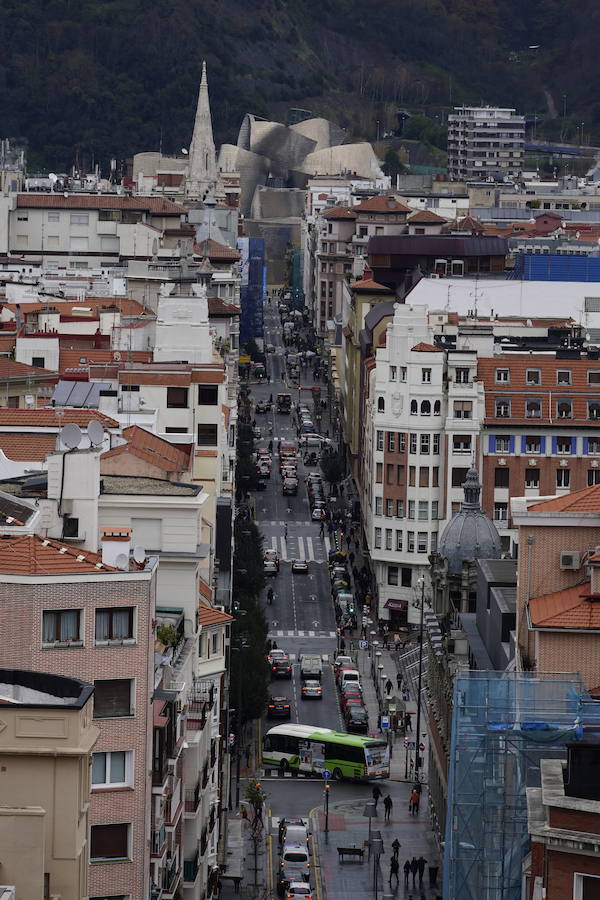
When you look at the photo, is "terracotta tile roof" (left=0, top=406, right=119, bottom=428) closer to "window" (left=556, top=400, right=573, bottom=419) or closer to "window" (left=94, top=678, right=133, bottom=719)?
"window" (left=94, top=678, right=133, bottom=719)

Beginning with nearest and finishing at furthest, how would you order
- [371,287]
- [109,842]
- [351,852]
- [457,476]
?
[109,842] → [351,852] → [457,476] → [371,287]

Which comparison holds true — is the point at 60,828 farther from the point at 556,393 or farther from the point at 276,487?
the point at 276,487

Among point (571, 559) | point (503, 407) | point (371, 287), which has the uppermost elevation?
point (371, 287)

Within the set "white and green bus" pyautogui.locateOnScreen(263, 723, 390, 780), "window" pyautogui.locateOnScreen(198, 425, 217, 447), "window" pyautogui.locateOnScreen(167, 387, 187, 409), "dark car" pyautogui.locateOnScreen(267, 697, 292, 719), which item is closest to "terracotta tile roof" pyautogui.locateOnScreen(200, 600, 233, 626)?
"white and green bus" pyautogui.locateOnScreen(263, 723, 390, 780)

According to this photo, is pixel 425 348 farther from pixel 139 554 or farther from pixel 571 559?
pixel 139 554

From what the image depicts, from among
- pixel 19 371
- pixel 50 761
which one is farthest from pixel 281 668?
pixel 50 761

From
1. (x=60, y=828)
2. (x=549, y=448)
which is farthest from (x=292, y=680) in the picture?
(x=60, y=828)
